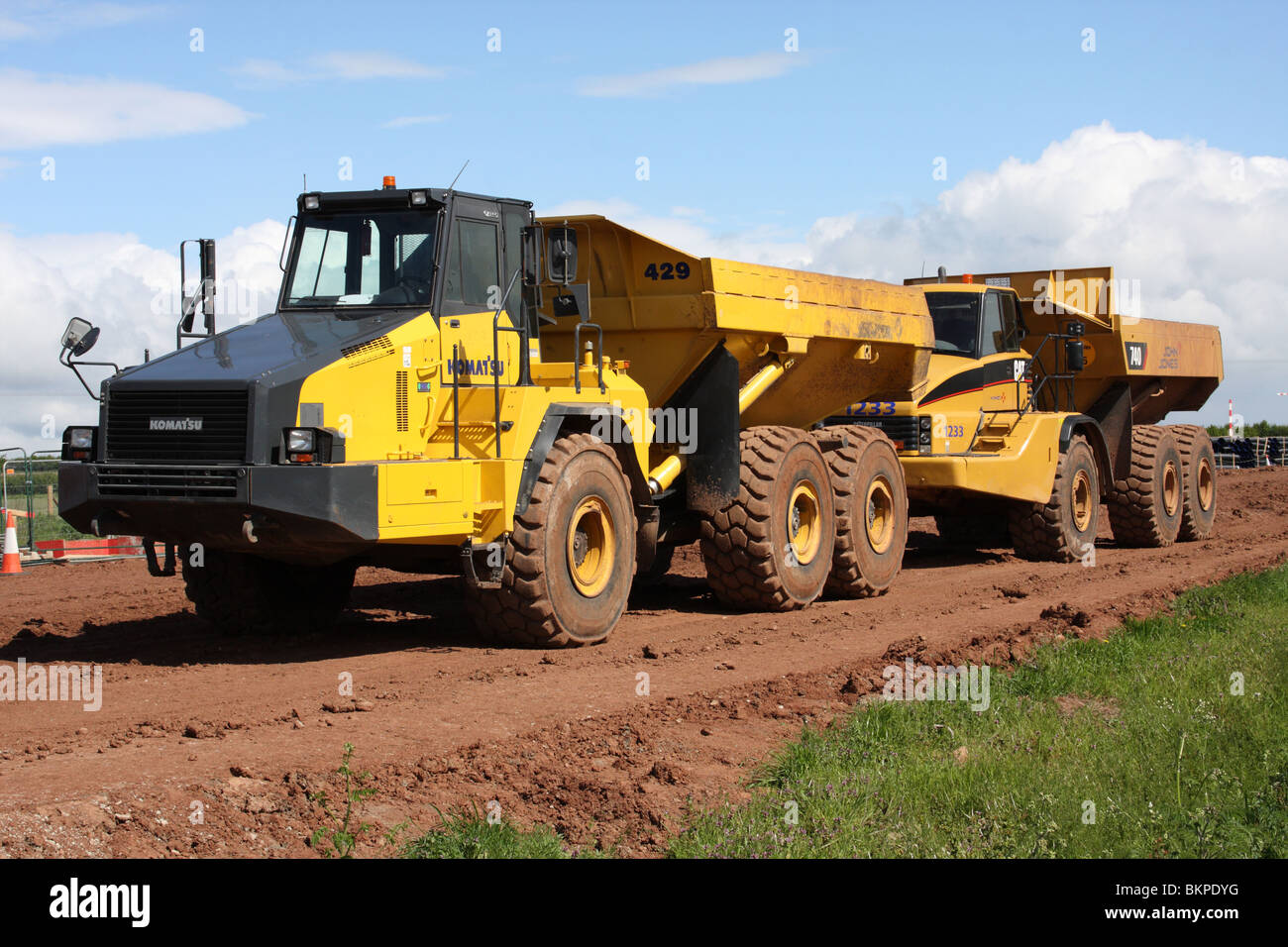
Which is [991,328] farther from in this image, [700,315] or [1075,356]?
[700,315]

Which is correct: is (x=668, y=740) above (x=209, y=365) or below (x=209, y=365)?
below

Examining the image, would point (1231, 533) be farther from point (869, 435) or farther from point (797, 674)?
point (797, 674)

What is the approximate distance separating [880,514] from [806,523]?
1309 mm

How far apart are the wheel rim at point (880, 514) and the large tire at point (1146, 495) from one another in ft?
19.1

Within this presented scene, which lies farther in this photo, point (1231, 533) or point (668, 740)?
point (1231, 533)

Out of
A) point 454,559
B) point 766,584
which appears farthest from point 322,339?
point 766,584

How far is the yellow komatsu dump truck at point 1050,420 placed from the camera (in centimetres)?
1472

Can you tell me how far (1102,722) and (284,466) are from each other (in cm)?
501

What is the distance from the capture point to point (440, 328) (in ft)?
30.4

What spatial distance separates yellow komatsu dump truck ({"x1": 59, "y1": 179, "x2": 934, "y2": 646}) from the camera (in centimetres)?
841

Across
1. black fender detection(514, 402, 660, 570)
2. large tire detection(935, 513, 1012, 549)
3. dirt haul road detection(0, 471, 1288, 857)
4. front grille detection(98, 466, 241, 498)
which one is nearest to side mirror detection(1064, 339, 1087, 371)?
large tire detection(935, 513, 1012, 549)

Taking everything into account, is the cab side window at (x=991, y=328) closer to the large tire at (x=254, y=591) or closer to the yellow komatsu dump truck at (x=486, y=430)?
the yellow komatsu dump truck at (x=486, y=430)

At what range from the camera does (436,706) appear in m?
7.75

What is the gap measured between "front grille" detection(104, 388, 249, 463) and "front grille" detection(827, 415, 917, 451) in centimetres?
787
